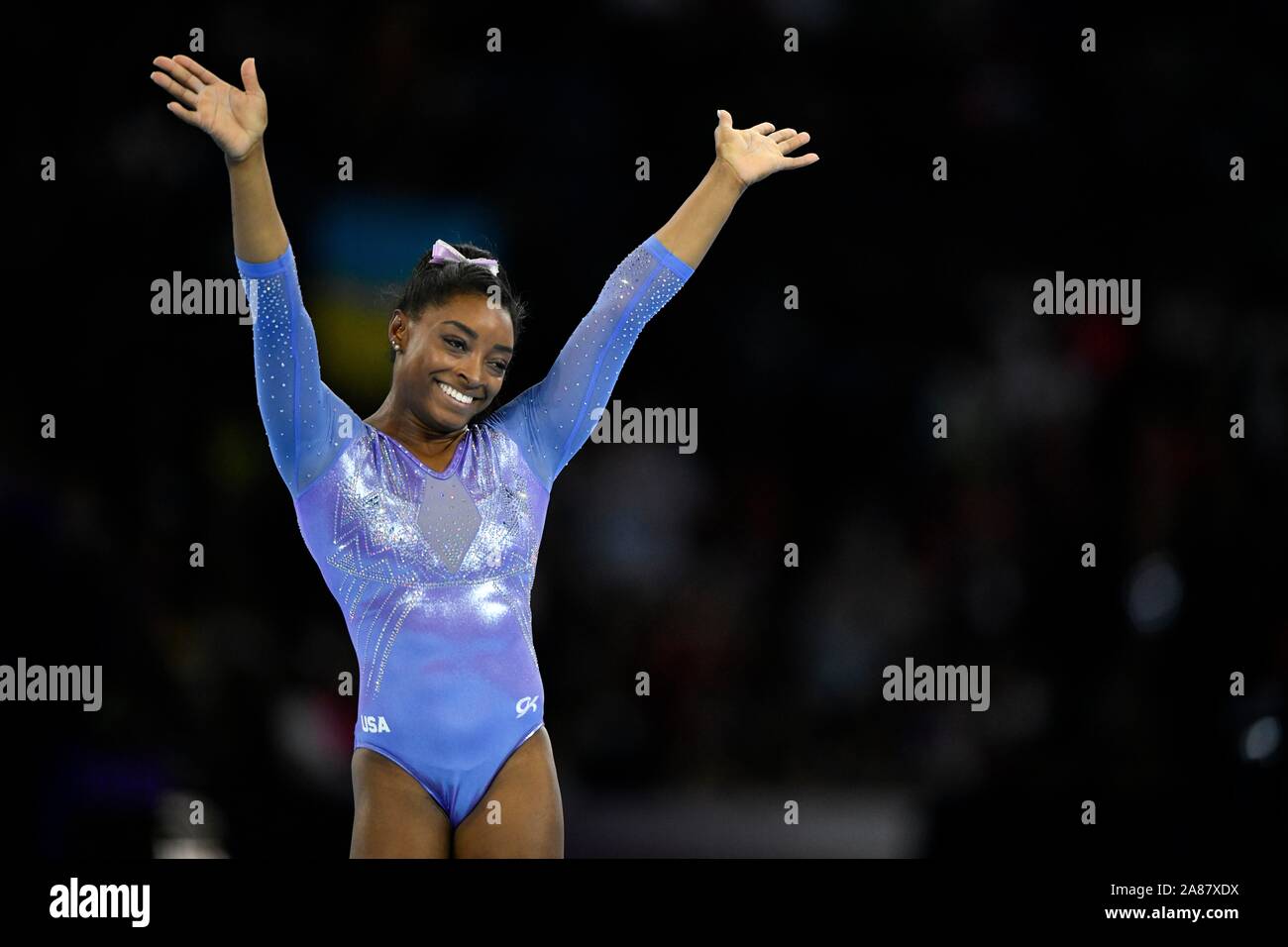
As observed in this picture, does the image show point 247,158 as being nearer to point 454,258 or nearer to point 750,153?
point 454,258

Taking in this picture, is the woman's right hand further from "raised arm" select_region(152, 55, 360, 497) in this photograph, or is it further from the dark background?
the dark background

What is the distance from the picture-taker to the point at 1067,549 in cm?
534

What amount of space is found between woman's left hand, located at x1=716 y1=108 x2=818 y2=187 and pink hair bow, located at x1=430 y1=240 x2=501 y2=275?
0.60 m

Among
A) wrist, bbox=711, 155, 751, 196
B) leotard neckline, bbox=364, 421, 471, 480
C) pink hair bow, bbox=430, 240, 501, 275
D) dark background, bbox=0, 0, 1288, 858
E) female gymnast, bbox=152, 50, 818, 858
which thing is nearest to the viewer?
female gymnast, bbox=152, 50, 818, 858

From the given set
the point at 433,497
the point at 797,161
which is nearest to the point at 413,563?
the point at 433,497

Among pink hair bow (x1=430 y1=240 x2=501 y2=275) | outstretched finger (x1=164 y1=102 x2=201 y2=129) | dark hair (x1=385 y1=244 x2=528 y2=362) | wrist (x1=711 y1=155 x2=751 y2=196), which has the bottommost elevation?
dark hair (x1=385 y1=244 x2=528 y2=362)

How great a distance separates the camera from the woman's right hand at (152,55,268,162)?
9.71 feet

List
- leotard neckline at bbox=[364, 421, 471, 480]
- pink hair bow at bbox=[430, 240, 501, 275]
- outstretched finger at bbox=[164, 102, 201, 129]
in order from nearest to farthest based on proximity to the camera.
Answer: outstretched finger at bbox=[164, 102, 201, 129] < leotard neckline at bbox=[364, 421, 471, 480] < pink hair bow at bbox=[430, 240, 501, 275]

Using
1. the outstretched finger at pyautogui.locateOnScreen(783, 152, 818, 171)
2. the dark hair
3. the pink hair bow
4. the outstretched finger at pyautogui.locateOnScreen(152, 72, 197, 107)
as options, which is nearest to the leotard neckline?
the dark hair

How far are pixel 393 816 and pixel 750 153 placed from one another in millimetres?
1705

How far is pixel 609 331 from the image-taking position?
11.5 ft

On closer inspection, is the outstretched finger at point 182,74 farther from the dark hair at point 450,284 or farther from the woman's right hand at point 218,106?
the dark hair at point 450,284

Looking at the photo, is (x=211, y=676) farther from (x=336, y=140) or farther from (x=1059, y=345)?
(x=1059, y=345)

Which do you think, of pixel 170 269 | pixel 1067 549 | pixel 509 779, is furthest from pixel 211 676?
pixel 1067 549
